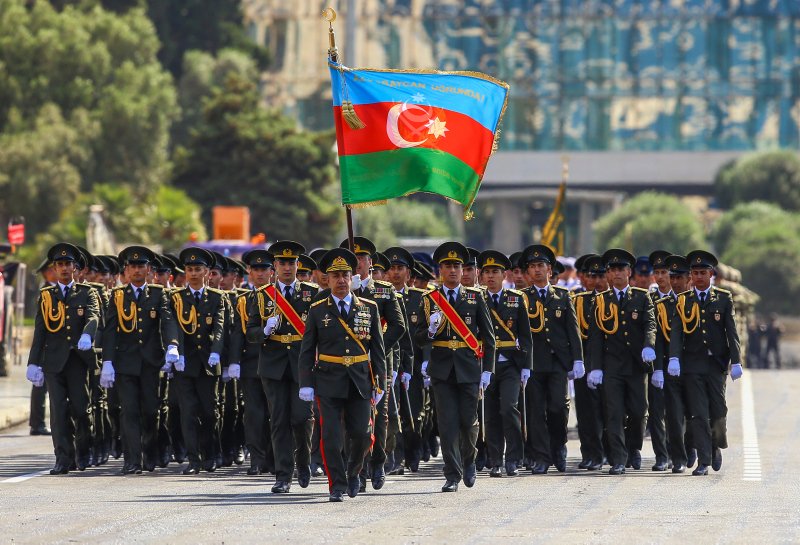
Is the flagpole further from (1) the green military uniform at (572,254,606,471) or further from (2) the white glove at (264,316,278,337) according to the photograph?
(1) the green military uniform at (572,254,606,471)

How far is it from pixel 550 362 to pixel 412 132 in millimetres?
2489

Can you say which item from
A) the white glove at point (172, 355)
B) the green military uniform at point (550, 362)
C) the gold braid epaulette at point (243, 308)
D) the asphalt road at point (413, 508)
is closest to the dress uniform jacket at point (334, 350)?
the asphalt road at point (413, 508)

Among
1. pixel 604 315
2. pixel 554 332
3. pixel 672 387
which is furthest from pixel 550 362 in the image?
pixel 672 387

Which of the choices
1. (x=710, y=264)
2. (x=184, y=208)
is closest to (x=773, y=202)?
(x=184, y=208)

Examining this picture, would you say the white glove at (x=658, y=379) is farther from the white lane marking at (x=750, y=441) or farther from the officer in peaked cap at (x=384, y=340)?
the officer in peaked cap at (x=384, y=340)

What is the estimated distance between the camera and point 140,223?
150 feet

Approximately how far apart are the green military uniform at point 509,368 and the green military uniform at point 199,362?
2410mm

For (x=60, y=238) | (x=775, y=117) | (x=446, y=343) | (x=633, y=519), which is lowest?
(x=633, y=519)

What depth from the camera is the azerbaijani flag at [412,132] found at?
1617 cm

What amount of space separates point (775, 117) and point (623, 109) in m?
8.12

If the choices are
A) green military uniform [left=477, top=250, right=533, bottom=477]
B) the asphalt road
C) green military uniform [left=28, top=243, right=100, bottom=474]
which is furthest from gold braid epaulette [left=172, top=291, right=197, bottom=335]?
green military uniform [left=477, top=250, right=533, bottom=477]

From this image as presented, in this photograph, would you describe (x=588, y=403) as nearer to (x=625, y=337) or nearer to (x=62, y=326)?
(x=625, y=337)

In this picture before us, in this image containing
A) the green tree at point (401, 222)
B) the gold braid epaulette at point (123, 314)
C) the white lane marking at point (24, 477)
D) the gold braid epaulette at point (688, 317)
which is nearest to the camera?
the white lane marking at point (24, 477)

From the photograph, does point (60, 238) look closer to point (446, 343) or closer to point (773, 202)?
point (446, 343)
